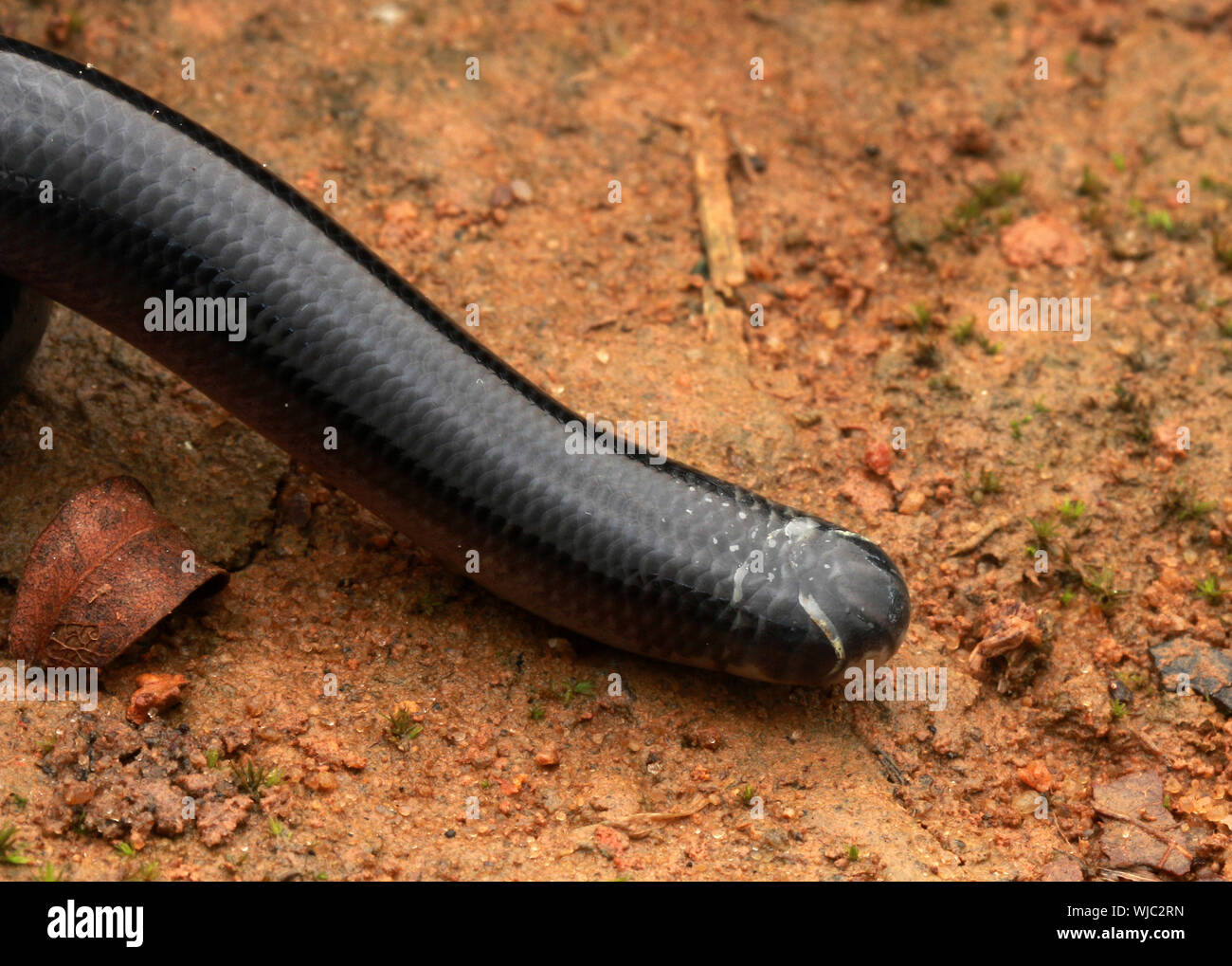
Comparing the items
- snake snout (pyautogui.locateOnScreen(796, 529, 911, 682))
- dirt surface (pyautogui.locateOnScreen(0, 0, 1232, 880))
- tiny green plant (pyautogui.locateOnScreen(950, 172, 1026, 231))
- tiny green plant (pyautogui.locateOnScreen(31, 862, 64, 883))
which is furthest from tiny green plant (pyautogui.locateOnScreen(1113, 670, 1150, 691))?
tiny green plant (pyautogui.locateOnScreen(31, 862, 64, 883))

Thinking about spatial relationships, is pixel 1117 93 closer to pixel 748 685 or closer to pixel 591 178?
pixel 591 178

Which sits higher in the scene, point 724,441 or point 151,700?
point 724,441

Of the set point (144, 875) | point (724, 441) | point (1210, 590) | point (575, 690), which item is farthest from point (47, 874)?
point (1210, 590)

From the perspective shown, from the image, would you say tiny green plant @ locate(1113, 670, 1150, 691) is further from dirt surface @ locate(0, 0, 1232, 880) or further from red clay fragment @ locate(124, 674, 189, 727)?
red clay fragment @ locate(124, 674, 189, 727)

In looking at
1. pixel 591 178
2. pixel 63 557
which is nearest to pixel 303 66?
pixel 591 178

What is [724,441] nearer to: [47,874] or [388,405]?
[388,405]
